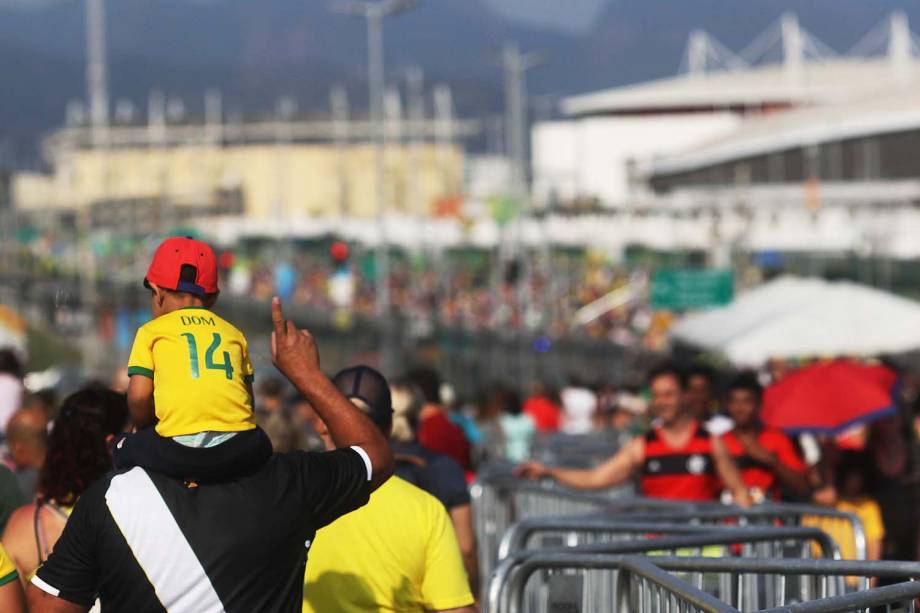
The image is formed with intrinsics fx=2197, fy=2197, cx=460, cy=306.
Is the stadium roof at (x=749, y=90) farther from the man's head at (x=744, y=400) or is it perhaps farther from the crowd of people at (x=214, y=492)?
the crowd of people at (x=214, y=492)

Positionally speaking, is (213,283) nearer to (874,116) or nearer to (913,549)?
(913,549)

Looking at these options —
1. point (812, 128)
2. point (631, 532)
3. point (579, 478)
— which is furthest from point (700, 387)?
point (812, 128)

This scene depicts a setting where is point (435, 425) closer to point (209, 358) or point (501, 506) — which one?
point (501, 506)

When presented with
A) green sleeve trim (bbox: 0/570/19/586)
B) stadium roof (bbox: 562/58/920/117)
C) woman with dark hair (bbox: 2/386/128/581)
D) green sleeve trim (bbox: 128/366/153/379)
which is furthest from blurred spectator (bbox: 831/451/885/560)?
stadium roof (bbox: 562/58/920/117)

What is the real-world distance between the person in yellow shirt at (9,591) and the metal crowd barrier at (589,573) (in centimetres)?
169

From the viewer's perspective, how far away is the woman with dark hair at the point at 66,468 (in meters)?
6.05

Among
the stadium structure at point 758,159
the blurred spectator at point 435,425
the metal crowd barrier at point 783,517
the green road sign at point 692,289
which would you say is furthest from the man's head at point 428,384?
the green road sign at point 692,289

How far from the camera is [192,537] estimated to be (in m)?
4.40

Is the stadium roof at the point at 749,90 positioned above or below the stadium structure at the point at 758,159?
above

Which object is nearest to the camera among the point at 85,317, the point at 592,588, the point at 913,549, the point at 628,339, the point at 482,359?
the point at 592,588

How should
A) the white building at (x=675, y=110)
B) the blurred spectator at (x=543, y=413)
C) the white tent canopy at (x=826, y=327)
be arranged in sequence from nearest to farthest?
the white tent canopy at (x=826, y=327) → the blurred spectator at (x=543, y=413) → the white building at (x=675, y=110)

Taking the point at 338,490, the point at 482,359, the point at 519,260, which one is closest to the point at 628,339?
the point at 482,359

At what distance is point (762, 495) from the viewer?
10477mm

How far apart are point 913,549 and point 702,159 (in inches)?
3189
